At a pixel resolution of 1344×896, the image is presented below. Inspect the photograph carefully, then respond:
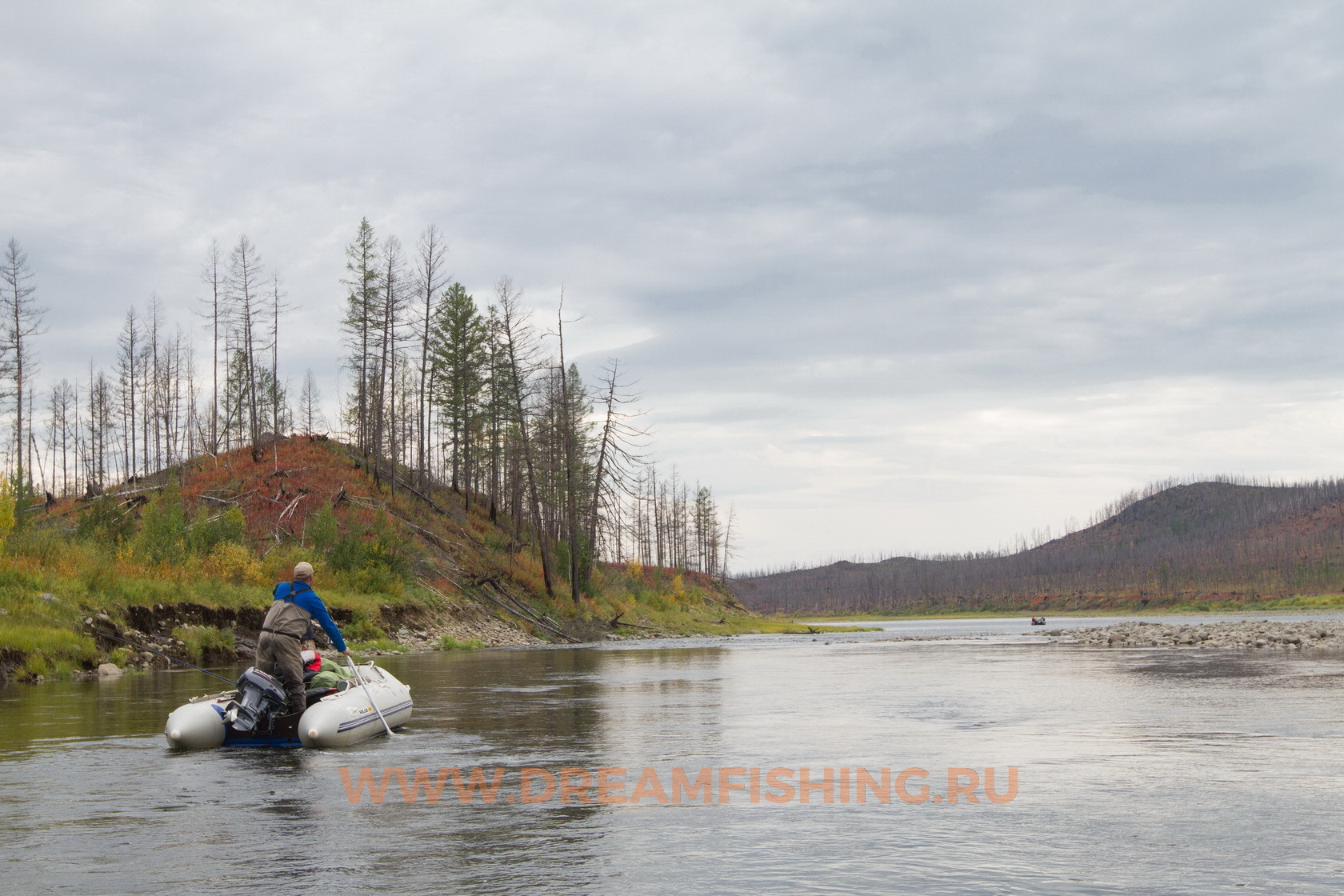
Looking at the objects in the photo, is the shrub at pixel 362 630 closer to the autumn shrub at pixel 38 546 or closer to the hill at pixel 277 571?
the hill at pixel 277 571

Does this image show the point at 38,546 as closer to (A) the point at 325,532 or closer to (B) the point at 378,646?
(B) the point at 378,646

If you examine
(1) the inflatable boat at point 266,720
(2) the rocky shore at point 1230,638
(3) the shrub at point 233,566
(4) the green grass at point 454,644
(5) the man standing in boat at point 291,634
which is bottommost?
(2) the rocky shore at point 1230,638

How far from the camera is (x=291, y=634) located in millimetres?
15578

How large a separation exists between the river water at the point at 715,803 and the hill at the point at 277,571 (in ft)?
21.7

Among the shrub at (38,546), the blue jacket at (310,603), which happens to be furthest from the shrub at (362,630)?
the blue jacket at (310,603)

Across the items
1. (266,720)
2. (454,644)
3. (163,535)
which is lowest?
(454,644)

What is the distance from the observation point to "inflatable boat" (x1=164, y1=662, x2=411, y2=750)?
14.7 m

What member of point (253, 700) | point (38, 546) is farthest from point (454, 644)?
point (253, 700)

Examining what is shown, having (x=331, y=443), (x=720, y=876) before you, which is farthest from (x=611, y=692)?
(x=331, y=443)

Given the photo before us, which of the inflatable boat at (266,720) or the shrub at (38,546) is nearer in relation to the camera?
the inflatable boat at (266,720)

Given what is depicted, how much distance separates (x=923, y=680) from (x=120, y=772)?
19711mm

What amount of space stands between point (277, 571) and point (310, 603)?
26.3 metres

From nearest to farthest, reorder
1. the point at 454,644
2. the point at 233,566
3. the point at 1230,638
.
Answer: the point at 233,566
the point at 454,644
the point at 1230,638

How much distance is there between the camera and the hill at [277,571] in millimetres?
28359
